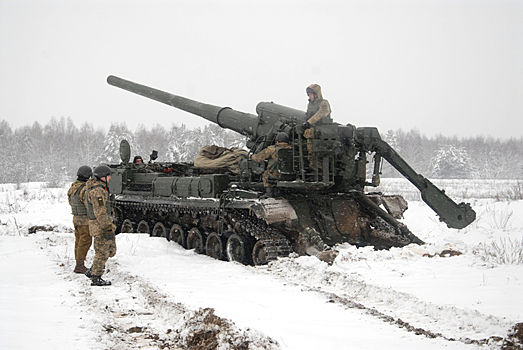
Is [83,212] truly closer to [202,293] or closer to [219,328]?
[202,293]

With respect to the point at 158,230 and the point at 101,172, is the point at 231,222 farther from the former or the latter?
the point at 158,230

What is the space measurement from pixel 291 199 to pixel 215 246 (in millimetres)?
2063

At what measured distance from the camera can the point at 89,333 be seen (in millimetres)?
4273

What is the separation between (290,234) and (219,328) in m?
4.52

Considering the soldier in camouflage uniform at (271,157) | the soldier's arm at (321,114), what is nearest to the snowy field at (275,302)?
the soldier in camouflage uniform at (271,157)

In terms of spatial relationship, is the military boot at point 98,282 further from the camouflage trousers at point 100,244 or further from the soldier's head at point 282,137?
the soldier's head at point 282,137

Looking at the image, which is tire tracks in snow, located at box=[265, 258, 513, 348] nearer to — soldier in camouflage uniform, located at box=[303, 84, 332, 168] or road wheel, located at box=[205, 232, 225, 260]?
soldier in camouflage uniform, located at box=[303, 84, 332, 168]

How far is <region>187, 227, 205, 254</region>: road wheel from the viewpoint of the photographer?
10.2 m

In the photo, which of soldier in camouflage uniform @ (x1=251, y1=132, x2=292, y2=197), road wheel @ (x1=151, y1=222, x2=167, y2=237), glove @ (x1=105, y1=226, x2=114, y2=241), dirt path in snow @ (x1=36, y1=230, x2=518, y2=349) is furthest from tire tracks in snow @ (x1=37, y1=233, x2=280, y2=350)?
road wheel @ (x1=151, y1=222, x2=167, y2=237)

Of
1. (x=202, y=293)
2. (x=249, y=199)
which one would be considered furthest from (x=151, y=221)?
(x=202, y=293)

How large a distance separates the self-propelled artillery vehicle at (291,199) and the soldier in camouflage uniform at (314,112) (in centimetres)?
7

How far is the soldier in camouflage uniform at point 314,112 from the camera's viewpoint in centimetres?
833

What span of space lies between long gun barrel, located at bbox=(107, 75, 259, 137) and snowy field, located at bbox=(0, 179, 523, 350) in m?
3.10

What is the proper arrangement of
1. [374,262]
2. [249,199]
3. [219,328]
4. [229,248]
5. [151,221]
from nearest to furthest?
[219,328]
[374,262]
[249,199]
[229,248]
[151,221]
